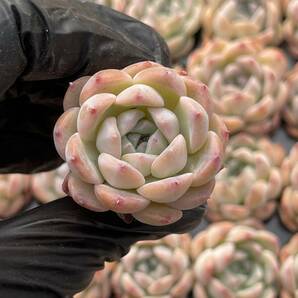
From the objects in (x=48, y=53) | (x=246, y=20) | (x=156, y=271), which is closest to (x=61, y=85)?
(x=48, y=53)

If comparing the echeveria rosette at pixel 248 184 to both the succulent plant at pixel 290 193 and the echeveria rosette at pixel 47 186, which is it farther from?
the echeveria rosette at pixel 47 186

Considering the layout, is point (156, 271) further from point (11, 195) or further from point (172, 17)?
point (172, 17)

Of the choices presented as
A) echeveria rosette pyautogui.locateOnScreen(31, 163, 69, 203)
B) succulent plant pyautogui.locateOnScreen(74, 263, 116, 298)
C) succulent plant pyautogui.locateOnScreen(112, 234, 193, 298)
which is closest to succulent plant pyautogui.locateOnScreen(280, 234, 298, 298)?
succulent plant pyautogui.locateOnScreen(112, 234, 193, 298)

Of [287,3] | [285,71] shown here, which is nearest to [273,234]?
[285,71]

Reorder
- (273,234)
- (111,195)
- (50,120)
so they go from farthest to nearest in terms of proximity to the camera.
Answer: (273,234)
(50,120)
(111,195)

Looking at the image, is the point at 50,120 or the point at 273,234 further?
the point at 273,234

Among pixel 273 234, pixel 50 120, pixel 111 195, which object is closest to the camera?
pixel 111 195

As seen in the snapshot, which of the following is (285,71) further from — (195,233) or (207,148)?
(207,148)
